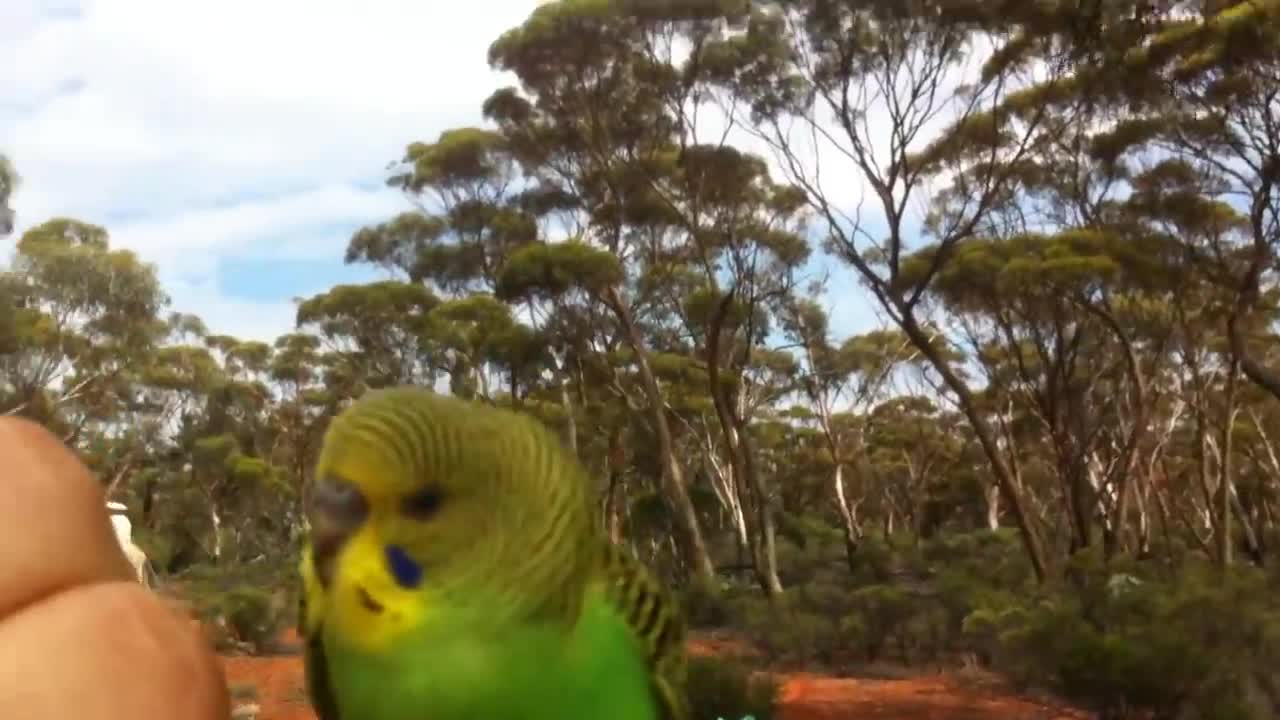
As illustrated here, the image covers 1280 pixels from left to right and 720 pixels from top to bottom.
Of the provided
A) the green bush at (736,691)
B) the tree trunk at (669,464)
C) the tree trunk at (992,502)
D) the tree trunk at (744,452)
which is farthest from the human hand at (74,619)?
the tree trunk at (992,502)

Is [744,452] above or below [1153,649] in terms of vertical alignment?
above

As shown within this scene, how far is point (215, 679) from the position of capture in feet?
2.02

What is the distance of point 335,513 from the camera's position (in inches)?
17.5

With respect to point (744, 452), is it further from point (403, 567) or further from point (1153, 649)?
point (403, 567)

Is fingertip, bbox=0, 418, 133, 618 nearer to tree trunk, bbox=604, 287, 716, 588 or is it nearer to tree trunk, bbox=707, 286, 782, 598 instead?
tree trunk, bbox=707, 286, 782, 598

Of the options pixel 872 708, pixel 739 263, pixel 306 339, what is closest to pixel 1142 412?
pixel 739 263

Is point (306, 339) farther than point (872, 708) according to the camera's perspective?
Yes

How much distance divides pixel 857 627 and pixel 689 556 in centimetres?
219

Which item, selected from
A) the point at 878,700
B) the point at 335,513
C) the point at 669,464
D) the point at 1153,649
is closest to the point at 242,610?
the point at 669,464

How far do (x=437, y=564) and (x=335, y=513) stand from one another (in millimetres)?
46

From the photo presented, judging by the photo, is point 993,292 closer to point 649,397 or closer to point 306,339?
point 649,397

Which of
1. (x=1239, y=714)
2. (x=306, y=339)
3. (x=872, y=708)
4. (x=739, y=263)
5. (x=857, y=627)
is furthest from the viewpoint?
(x=306, y=339)

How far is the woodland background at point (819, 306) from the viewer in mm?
6645

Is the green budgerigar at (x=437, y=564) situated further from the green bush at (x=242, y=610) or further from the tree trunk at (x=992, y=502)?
the tree trunk at (x=992, y=502)
